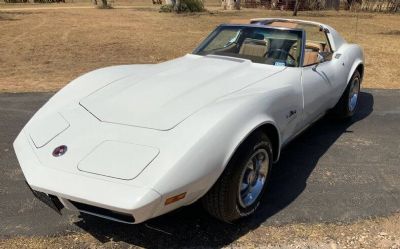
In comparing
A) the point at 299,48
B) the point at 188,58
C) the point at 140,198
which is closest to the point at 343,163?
the point at 299,48

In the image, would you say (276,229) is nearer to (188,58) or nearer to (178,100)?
(178,100)

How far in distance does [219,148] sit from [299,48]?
208 cm

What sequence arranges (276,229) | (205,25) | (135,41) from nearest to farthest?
(276,229), (135,41), (205,25)

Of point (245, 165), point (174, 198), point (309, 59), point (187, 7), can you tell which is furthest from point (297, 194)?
point (187, 7)

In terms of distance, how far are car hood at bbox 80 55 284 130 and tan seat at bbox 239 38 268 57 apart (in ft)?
0.81

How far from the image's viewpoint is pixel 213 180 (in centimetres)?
273

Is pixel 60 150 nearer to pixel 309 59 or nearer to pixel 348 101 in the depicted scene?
pixel 309 59

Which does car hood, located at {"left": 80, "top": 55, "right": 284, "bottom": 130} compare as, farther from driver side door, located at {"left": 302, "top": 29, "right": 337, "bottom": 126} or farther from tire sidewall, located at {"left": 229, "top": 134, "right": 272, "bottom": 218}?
tire sidewall, located at {"left": 229, "top": 134, "right": 272, "bottom": 218}

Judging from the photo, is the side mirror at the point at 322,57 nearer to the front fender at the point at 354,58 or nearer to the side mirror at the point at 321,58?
the side mirror at the point at 321,58

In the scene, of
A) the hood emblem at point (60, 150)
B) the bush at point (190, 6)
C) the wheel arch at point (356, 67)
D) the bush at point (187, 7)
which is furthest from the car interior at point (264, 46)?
the bush at point (190, 6)

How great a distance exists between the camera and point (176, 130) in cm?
286

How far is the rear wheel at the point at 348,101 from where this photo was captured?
530cm

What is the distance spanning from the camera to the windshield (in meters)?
4.31

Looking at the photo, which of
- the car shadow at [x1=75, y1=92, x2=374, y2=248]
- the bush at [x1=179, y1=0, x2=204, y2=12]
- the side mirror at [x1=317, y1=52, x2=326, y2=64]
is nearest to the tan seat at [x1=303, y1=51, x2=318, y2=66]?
the side mirror at [x1=317, y1=52, x2=326, y2=64]
